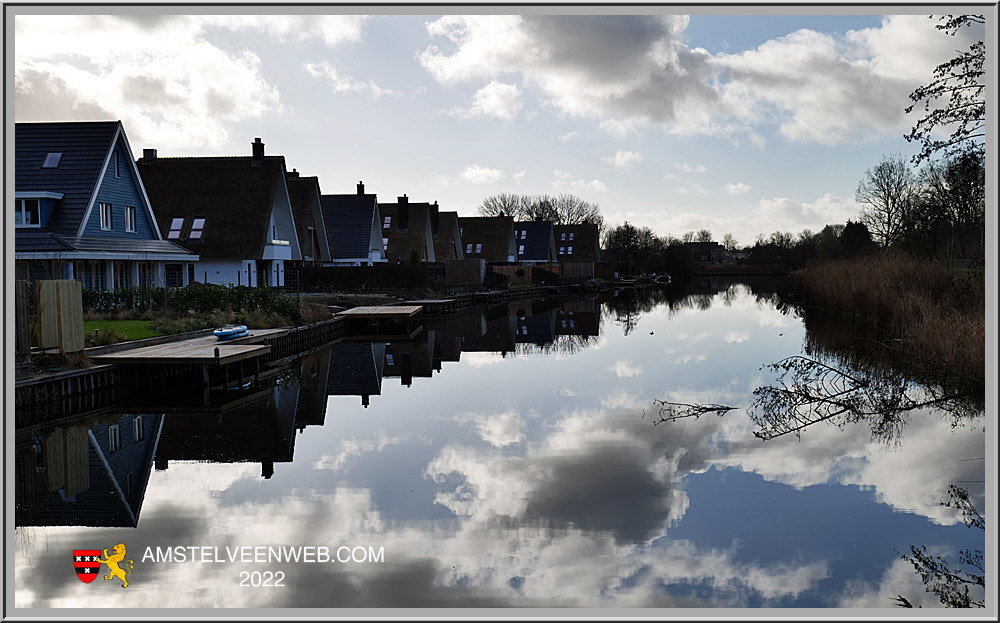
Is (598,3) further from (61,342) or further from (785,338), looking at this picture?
(785,338)

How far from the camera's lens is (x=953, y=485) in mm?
9312

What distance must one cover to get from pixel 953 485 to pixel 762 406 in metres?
4.97

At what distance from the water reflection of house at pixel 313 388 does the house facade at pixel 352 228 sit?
27608 mm

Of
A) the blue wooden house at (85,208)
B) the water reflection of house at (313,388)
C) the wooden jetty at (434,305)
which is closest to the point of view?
the water reflection of house at (313,388)

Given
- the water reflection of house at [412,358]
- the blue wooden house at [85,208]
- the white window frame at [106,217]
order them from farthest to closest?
the white window frame at [106,217]
the blue wooden house at [85,208]
the water reflection of house at [412,358]

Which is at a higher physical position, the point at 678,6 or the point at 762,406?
the point at 678,6

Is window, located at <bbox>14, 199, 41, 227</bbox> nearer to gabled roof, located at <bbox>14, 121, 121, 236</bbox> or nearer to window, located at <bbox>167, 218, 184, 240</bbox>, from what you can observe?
gabled roof, located at <bbox>14, 121, 121, 236</bbox>

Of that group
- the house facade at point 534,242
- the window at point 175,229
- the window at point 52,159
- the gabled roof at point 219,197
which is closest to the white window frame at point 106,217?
the window at point 52,159

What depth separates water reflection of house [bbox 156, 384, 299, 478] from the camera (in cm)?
A: 1066

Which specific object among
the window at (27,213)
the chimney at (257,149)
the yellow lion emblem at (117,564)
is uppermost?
the chimney at (257,149)

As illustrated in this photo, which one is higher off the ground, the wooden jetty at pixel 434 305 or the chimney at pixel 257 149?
the chimney at pixel 257 149

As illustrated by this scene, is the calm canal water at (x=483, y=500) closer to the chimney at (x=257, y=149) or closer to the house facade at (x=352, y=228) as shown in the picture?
the chimney at (x=257, y=149)

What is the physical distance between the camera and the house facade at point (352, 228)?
163ft

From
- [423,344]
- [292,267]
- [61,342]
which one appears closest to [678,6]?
[61,342]
